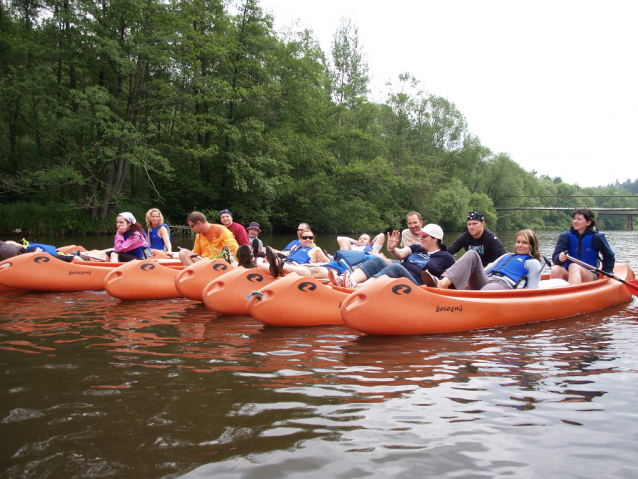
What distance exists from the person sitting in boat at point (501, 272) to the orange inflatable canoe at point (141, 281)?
12.3 feet

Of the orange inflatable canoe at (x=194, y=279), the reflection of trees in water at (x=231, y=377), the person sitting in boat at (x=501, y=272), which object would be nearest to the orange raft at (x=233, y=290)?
the reflection of trees in water at (x=231, y=377)

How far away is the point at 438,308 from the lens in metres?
4.65

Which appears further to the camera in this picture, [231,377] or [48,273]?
[48,273]

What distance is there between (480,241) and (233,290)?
3234mm

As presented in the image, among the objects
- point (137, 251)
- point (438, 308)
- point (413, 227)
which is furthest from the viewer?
point (137, 251)

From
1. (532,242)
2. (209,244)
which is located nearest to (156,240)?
(209,244)

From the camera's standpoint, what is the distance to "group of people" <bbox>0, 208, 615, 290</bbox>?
526cm

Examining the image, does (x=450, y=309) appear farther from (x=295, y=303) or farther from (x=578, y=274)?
(x=578, y=274)

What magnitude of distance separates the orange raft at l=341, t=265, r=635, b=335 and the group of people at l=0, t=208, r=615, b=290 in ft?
0.69

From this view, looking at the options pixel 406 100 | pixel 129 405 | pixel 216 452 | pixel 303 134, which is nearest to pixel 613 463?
pixel 216 452

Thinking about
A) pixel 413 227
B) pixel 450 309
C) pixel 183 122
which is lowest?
pixel 450 309

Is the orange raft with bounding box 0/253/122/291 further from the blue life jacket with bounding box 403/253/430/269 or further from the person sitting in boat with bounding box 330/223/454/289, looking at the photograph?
the blue life jacket with bounding box 403/253/430/269

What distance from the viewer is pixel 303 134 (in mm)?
25250

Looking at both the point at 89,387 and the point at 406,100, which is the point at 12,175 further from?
the point at 406,100
